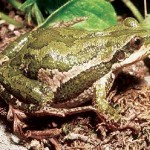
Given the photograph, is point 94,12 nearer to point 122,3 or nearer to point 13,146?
point 122,3

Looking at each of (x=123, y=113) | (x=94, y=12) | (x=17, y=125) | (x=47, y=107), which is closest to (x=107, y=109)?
(x=123, y=113)

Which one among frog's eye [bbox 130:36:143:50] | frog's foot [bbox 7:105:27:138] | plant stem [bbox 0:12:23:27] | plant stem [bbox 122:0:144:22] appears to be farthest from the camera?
plant stem [bbox 0:12:23:27]

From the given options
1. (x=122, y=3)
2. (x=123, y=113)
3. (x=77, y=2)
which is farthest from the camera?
(x=122, y=3)

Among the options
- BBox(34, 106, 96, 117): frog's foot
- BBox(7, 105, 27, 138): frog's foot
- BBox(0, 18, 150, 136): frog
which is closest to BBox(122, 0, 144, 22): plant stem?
BBox(0, 18, 150, 136): frog

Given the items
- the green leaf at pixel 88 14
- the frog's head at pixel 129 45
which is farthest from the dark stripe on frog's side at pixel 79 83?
the green leaf at pixel 88 14

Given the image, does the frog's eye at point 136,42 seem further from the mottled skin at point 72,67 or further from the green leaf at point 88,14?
the green leaf at point 88,14

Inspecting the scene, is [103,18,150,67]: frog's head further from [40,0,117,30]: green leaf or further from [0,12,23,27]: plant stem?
[0,12,23,27]: plant stem
